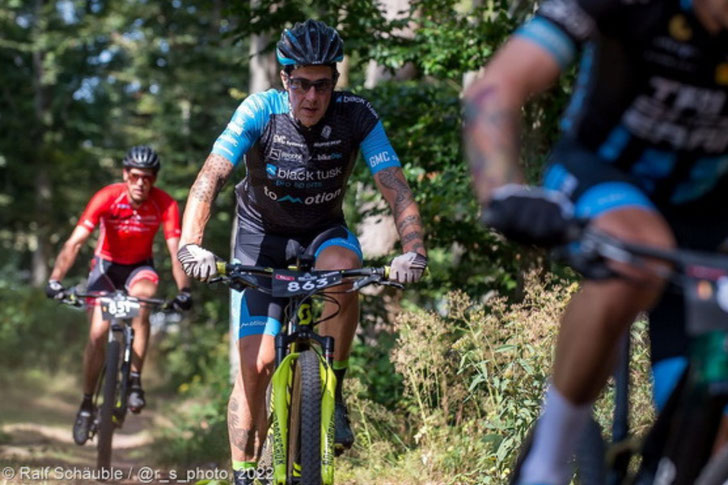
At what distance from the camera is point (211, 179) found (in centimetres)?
562

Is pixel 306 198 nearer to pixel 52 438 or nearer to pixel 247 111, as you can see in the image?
pixel 247 111

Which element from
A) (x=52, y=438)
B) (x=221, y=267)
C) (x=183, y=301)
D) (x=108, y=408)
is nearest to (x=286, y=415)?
(x=221, y=267)

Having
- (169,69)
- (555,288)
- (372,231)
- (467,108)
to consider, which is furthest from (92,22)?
(467,108)

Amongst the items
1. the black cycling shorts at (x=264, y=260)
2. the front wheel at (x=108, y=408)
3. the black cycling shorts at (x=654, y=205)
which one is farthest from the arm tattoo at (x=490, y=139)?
the front wheel at (x=108, y=408)

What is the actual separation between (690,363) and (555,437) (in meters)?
0.45

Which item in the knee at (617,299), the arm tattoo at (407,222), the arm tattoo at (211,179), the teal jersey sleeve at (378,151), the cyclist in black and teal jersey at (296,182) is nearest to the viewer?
the knee at (617,299)

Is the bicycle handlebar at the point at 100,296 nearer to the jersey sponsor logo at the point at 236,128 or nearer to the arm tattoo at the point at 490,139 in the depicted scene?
the jersey sponsor logo at the point at 236,128

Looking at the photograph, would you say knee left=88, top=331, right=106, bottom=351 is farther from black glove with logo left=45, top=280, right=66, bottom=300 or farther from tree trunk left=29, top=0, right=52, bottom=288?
tree trunk left=29, top=0, right=52, bottom=288

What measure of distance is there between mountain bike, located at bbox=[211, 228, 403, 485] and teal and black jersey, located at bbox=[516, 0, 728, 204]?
2.22 m

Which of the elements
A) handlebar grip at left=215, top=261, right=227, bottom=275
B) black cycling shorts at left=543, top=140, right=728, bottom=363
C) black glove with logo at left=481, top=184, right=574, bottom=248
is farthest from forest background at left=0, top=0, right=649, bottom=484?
black glove with logo at left=481, top=184, right=574, bottom=248

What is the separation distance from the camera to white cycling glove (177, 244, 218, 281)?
5.01 m

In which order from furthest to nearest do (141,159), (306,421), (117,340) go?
(141,159) < (117,340) < (306,421)

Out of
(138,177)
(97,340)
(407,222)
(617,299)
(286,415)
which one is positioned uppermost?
(138,177)

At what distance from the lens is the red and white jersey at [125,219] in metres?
9.88
